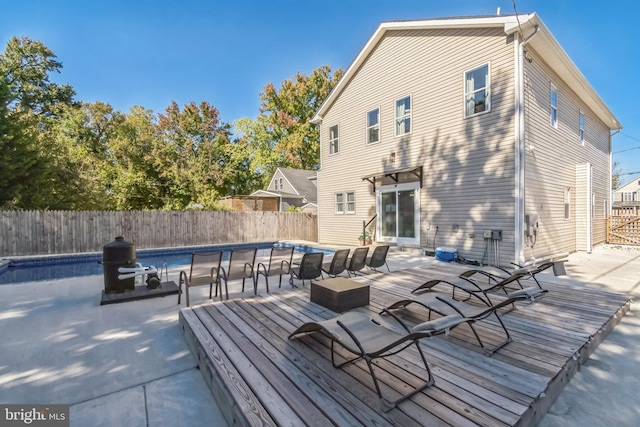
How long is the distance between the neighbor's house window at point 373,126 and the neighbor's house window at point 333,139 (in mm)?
2040

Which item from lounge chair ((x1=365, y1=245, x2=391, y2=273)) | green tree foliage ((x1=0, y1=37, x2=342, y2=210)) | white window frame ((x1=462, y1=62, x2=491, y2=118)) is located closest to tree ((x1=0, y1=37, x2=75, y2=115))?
green tree foliage ((x1=0, y1=37, x2=342, y2=210))

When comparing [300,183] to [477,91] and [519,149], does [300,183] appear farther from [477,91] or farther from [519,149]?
[519,149]

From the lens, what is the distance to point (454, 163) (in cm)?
883

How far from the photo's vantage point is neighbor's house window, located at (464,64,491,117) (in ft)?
26.9

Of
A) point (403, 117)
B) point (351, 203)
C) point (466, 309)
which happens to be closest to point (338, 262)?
point (466, 309)

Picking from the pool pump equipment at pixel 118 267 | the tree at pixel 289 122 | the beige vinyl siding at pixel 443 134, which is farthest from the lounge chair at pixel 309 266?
the tree at pixel 289 122

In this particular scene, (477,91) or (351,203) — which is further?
(351,203)

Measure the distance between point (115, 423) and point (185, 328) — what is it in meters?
1.51

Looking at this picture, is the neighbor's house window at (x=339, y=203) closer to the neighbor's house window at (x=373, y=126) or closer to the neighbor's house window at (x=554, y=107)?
the neighbor's house window at (x=373, y=126)

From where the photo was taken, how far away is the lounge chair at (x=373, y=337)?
2.13m

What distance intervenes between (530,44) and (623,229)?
35.2ft

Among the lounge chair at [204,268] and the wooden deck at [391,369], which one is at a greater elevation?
the lounge chair at [204,268]

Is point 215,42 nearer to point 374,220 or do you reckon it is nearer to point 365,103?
point 365,103

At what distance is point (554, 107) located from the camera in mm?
9227
